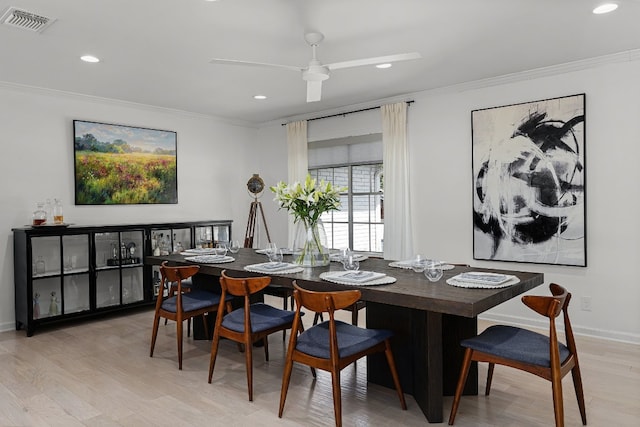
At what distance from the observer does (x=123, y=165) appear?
5398 mm

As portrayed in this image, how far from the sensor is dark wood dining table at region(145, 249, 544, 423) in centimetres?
236

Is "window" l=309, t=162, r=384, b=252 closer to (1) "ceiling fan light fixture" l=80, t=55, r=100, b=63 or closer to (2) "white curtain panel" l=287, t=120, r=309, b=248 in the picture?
(2) "white curtain panel" l=287, t=120, r=309, b=248

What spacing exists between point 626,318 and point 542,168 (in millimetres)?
1479

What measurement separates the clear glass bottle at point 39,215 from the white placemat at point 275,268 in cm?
248

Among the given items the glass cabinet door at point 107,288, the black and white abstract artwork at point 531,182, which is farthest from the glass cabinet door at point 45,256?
the black and white abstract artwork at point 531,182

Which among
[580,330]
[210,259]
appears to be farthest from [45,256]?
[580,330]

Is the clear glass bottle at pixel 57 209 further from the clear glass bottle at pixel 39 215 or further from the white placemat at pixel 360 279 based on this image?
the white placemat at pixel 360 279

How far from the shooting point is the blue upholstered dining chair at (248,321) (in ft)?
9.66

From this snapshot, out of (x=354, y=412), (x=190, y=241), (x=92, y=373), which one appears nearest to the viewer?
(x=354, y=412)

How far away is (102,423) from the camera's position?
2.62 meters

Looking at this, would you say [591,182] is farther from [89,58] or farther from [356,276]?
[89,58]

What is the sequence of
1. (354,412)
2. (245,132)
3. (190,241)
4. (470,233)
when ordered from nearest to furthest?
(354,412) < (470,233) < (190,241) < (245,132)

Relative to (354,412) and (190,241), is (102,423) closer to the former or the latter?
(354,412)

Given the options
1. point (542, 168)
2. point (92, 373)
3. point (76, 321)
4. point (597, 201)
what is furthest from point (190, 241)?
point (597, 201)
